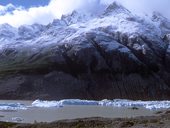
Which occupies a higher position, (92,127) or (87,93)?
(87,93)

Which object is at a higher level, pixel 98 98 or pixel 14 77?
pixel 14 77

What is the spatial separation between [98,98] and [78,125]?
141m

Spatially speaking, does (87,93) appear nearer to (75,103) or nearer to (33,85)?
(33,85)

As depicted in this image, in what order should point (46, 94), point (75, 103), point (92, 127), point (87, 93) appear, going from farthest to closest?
point (87, 93) → point (46, 94) → point (75, 103) → point (92, 127)

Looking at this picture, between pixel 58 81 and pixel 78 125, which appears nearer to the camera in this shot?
pixel 78 125

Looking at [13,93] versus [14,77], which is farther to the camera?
[14,77]

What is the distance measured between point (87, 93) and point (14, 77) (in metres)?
32.3

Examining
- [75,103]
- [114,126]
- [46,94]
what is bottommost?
[114,126]

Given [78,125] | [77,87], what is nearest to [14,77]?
[77,87]

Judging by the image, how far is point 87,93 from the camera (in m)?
195

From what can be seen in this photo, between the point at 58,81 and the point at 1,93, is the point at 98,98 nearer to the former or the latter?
the point at 58,81

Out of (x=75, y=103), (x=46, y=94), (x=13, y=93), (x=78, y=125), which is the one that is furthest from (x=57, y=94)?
(x=78, y=125)

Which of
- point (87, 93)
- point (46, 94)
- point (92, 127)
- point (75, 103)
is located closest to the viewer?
point (92, 127)

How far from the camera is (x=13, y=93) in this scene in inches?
7185
